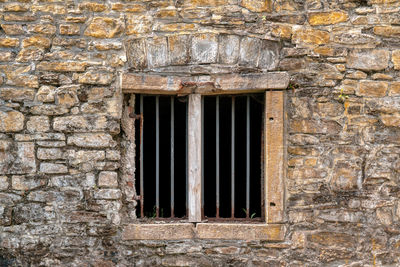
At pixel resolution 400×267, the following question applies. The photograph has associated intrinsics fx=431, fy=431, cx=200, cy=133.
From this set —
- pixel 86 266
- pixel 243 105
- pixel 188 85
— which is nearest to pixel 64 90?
pixel 188 85

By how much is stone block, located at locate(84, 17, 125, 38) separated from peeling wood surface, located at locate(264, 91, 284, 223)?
1.46m

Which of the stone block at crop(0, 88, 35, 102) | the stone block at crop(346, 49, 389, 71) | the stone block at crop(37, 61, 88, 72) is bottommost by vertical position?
the stone block at crop(0, 88, 35, 102)

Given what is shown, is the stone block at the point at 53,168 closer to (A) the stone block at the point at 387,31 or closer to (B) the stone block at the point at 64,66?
(B) the stone block at the point at 64,66

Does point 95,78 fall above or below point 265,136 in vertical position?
above

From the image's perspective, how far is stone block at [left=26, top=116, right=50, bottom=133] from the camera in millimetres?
3848

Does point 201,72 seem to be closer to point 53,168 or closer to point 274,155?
point 274,155

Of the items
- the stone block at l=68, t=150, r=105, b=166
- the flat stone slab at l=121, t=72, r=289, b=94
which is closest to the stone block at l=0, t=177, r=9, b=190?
the stone block at l=68, t=150, r=105, b=166

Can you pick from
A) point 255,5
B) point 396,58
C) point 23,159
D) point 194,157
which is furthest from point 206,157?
point 396,58

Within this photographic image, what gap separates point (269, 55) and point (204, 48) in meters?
0.58

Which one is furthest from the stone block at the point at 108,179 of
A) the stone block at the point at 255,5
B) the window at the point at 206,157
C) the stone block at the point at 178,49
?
the stone block at the point at 255,5

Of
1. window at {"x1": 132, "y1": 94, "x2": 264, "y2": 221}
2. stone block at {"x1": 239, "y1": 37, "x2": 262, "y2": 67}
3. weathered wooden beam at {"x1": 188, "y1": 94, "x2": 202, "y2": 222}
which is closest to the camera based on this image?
stone block at {"x1": 239, "y1": 37, "x2": 262, "y2": 67}

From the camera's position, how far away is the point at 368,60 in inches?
151

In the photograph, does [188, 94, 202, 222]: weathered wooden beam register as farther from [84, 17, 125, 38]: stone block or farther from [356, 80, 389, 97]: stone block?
[356, 80, 389, 97]: stone block

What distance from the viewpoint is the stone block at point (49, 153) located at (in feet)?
12.6
